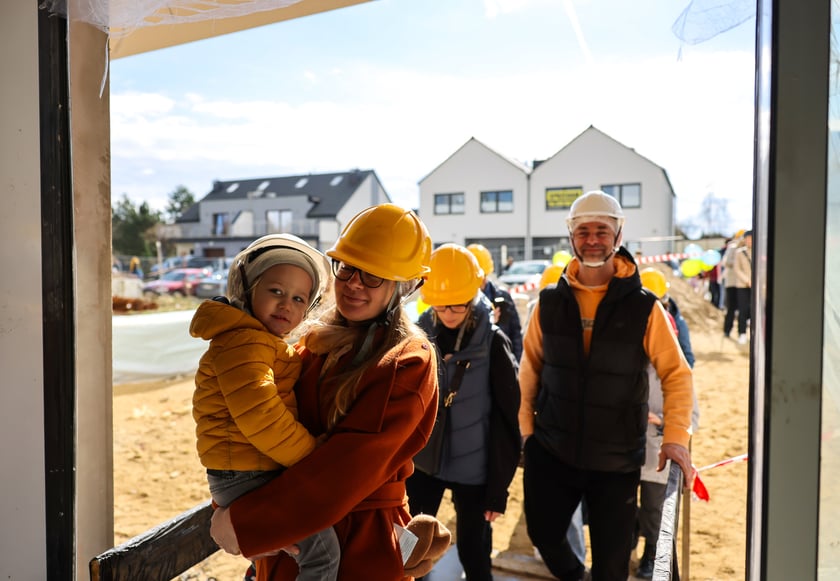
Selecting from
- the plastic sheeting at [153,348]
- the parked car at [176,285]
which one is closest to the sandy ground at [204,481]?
the plastic sheeting at [153,348]

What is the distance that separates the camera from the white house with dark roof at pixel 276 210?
40.8 m

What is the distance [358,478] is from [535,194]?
32814 mm

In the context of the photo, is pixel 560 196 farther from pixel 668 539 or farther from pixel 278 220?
pixel 668 539

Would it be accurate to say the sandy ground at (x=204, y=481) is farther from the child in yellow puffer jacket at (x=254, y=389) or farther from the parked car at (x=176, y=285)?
the parked car at (x=176, y=285)

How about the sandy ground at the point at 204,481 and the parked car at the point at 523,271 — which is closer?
the sandy ground at the point at 204,481

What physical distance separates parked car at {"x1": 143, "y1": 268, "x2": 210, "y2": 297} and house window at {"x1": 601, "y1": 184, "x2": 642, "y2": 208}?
2048 centimetres

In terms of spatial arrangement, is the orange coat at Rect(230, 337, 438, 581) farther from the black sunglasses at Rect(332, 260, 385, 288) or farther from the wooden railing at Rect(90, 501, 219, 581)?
the wooden railing at Rect(90, 501, 219, 581)

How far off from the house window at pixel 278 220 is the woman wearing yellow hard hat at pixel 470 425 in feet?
131

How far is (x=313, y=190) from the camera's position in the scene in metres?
44.2

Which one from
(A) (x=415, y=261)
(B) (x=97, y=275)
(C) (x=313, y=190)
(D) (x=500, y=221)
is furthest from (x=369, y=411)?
(C) (x=313, y=190)

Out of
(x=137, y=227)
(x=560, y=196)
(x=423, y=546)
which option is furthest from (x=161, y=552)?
(x=137, y=227)

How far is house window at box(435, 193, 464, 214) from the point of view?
112 ft

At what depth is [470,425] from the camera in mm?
2787

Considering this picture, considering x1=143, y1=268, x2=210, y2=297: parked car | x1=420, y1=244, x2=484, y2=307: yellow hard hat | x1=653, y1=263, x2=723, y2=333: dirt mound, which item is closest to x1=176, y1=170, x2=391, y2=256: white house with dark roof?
x1=143, y1=268, x2=210, y2=297: parked car
